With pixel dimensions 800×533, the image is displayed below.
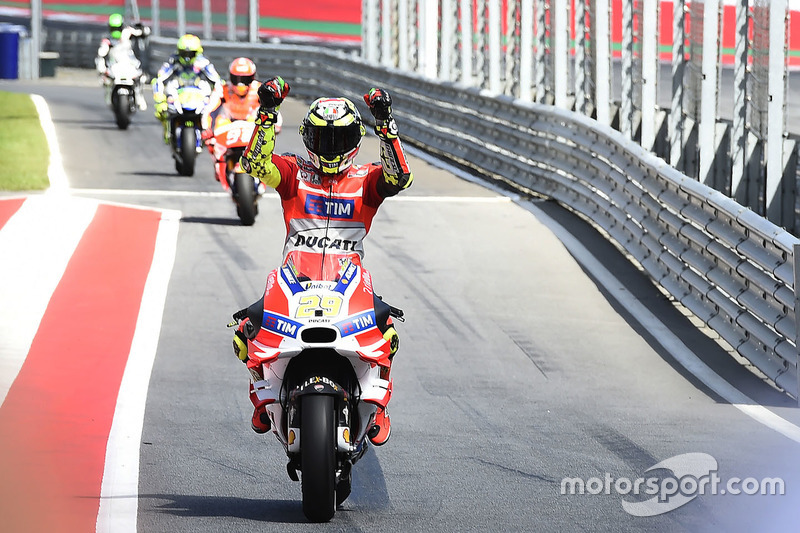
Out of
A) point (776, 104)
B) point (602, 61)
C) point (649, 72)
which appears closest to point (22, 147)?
point (602, 61)

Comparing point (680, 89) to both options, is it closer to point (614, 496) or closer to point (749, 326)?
point (749, 326)

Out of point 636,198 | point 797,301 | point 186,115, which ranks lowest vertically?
point 797,301

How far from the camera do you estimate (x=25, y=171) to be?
1998 cm

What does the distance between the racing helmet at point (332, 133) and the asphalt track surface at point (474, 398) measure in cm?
175

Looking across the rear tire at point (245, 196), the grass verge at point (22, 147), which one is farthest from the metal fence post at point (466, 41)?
the rear tire at point (245, 196)

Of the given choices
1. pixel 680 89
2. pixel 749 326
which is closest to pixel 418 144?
pixel 680 89

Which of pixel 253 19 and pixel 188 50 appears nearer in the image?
pixel 188 50

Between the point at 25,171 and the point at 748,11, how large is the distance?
1064 centimetres

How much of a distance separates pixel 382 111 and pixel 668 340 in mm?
5570

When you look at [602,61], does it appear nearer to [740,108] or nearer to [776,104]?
[740,108]

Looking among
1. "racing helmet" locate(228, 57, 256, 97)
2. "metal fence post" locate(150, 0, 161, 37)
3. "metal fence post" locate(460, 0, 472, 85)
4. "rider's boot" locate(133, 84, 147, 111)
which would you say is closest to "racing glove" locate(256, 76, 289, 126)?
"racing helmet" locate(228, 57, 256, 97)

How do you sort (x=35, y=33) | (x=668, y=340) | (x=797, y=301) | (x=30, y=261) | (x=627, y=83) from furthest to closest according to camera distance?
(x=35, y=33)
(x=627, y=83)
(x=30, y=261)
(x=668, y=340)
(x=797, y=301)

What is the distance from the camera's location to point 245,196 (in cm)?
1636

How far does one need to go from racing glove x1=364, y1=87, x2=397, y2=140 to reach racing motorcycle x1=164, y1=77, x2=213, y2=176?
12.3 m
